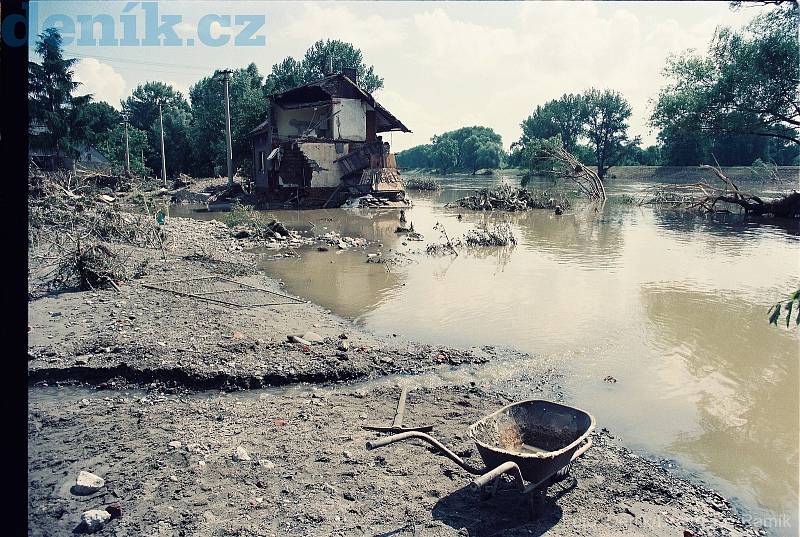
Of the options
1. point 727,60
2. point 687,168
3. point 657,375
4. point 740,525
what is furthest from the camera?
point 687,168

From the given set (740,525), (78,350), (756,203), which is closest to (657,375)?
(740,525)

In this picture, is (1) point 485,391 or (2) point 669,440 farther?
(1) point 485,391

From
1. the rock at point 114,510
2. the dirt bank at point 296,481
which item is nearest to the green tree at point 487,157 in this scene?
the dirt bank at point 296,481

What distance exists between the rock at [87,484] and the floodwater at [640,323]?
160 inches

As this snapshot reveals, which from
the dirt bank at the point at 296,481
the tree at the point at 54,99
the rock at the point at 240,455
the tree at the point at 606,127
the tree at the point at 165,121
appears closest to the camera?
the dirt bank at the point at 296,481

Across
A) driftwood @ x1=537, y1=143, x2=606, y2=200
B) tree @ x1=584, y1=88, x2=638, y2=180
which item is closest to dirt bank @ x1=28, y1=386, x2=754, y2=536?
driftwood @ x1=537, y1=143, x2=606, y2=200

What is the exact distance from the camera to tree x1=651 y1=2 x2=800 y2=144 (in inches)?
920

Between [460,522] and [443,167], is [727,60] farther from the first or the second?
[443,167]

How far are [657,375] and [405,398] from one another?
145 inches

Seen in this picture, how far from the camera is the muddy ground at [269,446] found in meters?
3.85

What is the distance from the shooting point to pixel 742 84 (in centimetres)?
2467

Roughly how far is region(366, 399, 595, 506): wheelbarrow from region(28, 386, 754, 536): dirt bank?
0.28m

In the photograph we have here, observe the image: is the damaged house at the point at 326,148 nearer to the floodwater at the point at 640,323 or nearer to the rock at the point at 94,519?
the floodwater at the point at 640,323

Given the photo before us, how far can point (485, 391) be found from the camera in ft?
20.8
